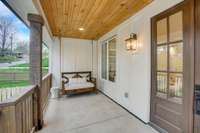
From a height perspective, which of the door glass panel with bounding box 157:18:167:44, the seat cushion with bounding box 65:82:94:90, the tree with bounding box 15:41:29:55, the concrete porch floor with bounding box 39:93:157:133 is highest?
the door glass panel with bounding box 157:18:167:44

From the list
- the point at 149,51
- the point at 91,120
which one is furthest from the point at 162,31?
the point at 91,120

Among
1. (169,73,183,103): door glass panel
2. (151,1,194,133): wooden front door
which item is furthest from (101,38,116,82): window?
(169,73,183,103): door glass panel

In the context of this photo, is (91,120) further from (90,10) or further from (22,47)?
(90,10)

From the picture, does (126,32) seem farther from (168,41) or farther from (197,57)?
(197,57)

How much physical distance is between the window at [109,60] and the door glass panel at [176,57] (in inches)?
94.6

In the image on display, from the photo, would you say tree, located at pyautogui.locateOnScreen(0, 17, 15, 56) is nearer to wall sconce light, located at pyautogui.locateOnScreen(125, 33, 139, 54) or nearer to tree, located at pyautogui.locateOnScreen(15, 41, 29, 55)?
tree, located at pyautogui.locateOnScreen(15, 41, 29, 55)

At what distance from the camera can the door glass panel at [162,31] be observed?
7.43 ft

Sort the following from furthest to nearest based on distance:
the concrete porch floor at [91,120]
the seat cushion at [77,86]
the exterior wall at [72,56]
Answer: the exterior wall at [72,56] < the seat cushion at [77,86] < the concrete porch floor at [91,120]

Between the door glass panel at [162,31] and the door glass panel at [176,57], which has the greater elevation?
the door glass panel at [162,31]

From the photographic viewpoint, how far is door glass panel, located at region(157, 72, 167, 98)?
227cm

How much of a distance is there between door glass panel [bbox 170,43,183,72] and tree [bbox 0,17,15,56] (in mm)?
2771

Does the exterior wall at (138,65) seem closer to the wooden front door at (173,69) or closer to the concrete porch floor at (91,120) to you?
the wooden front door at (173,69)

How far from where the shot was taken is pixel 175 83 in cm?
209

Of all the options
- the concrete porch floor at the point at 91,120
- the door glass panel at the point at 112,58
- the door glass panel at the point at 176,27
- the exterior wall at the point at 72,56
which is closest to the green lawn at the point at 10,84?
the concrete porch floor at the point at 91,120
